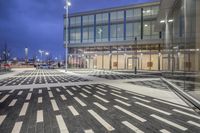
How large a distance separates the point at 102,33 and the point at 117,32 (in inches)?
174

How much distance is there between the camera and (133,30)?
47.5m

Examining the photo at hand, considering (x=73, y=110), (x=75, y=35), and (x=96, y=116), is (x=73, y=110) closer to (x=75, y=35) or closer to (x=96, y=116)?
(x=96, y=116)

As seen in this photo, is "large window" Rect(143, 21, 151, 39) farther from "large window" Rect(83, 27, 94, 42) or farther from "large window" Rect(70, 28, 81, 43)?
"large window" Rect(70, 28, 81, 43)

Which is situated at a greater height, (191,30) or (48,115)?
(191,30)

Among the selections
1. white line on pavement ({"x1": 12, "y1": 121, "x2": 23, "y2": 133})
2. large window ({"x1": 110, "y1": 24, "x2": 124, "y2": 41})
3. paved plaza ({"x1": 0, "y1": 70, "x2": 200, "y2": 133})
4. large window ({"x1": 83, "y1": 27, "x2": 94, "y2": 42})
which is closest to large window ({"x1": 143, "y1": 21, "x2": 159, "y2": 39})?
large window ({"x1": 110, "y1": 24, "x2": 124, "y2": 41})

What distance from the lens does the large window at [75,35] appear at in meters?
54.9

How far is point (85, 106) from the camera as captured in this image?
8164mm

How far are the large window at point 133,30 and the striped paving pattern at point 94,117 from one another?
39.5 m

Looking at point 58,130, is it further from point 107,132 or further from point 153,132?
point 153,132

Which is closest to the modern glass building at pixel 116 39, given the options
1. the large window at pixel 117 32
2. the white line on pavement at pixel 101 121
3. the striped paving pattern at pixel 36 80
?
the large window at pixel 117 32

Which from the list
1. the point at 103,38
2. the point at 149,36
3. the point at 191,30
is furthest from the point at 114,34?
the point at 191,30

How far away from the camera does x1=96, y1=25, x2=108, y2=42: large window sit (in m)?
51.3

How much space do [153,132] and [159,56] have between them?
4203 cm

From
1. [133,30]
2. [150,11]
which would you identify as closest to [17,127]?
[133,30]
